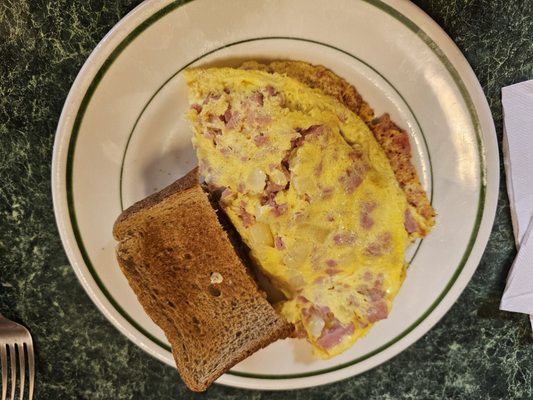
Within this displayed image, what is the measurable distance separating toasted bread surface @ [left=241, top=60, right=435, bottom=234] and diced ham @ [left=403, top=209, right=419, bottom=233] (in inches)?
0.8

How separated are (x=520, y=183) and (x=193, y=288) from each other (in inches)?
51.4

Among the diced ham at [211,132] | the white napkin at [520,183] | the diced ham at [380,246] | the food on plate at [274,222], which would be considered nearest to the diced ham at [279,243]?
the food on plate at [274,222]

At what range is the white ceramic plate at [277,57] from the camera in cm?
202

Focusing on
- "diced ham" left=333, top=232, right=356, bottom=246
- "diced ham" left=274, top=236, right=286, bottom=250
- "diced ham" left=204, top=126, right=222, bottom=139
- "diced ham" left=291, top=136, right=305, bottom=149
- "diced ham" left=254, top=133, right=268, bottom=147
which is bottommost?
"diced ham" left=333, top=232, right=356, bottom=246

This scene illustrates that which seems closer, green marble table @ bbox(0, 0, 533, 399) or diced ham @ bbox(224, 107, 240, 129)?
diced ham @ bbox(224, 107, 240, 129)

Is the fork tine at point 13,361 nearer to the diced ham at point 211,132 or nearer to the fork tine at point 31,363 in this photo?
the fork tine at point 31,363

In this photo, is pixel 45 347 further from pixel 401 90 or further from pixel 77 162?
pixel 401 90

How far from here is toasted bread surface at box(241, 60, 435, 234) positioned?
2.11 metres

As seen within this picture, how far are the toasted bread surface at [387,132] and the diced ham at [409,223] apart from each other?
0.02m

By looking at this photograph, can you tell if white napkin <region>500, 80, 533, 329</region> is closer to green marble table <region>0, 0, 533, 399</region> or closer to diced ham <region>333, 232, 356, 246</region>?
green marble table <region>0, 0, 533, 399</region>

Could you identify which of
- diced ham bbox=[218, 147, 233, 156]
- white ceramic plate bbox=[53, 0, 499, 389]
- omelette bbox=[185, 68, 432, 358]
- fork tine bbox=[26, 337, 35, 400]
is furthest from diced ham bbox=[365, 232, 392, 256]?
fork tine bbox=[26, 337, 35, 400]

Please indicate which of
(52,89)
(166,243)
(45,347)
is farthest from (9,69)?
(45,347)

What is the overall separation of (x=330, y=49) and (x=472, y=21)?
57 centimetres

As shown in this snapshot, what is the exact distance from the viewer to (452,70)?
2031 millimetres
